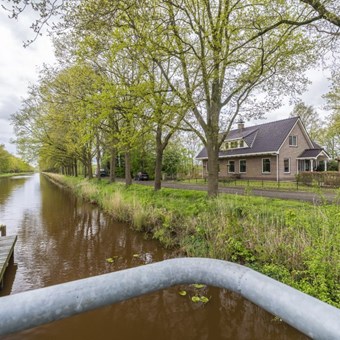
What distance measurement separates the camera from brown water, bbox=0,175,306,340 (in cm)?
445

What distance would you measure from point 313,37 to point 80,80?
11061 millimetres

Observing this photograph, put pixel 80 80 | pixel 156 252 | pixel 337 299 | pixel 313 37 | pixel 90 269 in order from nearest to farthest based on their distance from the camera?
pixel 337 299 → pixel 90 269 → pixel 156 252 → pixel 313 37 → pixel 80 80

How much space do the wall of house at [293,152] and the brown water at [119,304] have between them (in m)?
20.8

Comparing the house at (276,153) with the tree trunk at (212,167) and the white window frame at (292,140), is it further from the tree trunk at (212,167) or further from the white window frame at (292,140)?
the tree trunk at (212,167)

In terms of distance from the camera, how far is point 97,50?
10281mm

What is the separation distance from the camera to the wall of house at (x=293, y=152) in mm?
26916

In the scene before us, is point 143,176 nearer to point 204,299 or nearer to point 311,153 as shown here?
point 311,153

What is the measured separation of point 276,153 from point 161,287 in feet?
90.1

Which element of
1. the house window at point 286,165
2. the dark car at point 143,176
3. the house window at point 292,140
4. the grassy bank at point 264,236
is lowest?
the grassy bank at point 264,236

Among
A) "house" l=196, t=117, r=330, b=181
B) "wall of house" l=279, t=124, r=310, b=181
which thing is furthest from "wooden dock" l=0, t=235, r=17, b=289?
"wall of house" l=279, t=124, r=310, b=181

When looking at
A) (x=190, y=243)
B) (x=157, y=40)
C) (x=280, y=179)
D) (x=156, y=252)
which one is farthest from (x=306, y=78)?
(x=280, y=179)

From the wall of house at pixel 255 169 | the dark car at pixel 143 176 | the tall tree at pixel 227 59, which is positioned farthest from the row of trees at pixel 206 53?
the dark car at pixel 143 176

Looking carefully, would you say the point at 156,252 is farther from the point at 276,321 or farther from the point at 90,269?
the point at 276,321

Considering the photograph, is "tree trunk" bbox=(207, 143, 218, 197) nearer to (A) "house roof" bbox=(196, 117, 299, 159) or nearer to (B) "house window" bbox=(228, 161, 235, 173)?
(A) "house roof" bbox=(196, 117, 299, 159)
